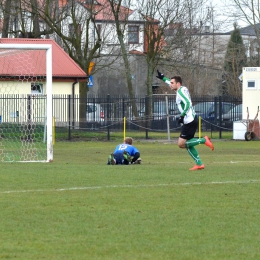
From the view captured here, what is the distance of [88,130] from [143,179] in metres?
23.0

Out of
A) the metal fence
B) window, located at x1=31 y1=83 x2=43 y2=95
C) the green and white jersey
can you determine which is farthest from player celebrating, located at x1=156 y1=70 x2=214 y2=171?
the metal fence

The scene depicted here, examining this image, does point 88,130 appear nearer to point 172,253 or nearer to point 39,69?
point 39,69

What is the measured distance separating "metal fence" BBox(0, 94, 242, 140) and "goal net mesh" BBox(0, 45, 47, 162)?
238 mm

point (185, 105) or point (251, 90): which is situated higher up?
point (251, 90)

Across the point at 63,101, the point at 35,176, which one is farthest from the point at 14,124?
the point at 35,176

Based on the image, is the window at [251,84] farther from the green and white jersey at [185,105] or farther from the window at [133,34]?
the green and white jersey at [185,105]

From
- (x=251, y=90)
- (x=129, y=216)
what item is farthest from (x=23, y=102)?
(x=129, y=216)

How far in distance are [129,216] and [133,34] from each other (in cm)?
3767

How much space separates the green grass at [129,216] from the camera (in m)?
6.82

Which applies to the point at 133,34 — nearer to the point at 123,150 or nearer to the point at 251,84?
the point at 251,84

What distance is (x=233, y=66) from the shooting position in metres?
54.9

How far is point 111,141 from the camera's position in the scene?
107 ft

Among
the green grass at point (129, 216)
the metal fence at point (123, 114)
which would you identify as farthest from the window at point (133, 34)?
the green grass at point (129, 216)

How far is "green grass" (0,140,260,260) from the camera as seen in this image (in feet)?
22.4
